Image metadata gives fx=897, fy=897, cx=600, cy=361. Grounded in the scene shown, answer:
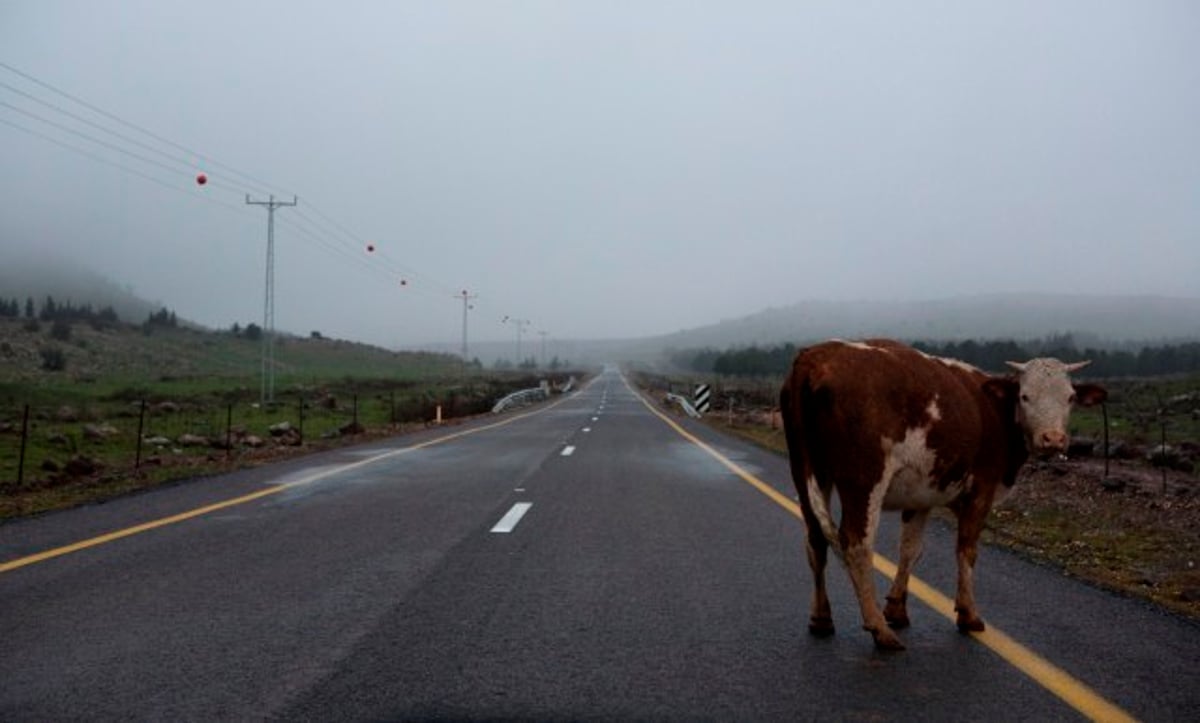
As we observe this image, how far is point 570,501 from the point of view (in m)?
11.3

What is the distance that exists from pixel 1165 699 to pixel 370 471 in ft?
41.8

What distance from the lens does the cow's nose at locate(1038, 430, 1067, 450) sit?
495 centimetres

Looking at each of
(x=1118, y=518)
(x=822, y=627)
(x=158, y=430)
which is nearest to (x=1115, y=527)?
(x=1118, y=518)

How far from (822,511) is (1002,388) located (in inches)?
53.8

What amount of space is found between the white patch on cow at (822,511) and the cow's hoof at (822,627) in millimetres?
589

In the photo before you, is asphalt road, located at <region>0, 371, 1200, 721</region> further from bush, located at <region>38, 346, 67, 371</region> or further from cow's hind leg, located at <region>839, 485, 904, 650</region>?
bush, located at <region>38, 346, 67, 371</region>

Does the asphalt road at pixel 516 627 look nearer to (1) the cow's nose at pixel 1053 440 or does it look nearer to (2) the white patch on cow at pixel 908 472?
(2) the white patch on cow at pixel 908 472

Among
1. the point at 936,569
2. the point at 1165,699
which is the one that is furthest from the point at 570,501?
the point at 1165,699

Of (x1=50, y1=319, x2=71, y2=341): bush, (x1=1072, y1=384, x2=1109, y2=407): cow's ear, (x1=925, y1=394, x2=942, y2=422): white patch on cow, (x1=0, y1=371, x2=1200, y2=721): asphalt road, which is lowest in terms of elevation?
(x1=0, y1=371, x2=1200, y2=721): asphalt road

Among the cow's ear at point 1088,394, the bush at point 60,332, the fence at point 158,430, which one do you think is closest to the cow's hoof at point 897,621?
the cow's ear at point 1088,394

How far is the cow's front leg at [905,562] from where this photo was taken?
5.37 meters

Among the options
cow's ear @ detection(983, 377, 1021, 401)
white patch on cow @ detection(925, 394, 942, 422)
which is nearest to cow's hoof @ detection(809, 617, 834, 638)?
white patch on cow @ detection(925, 394, 942, 422)

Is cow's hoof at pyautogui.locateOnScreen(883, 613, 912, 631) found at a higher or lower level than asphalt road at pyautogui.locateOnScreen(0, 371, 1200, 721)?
higher

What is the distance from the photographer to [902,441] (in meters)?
4.83
